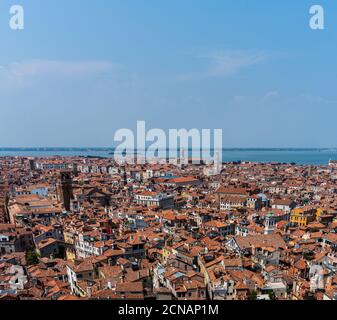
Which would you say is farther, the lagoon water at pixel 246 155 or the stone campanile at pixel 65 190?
the lagoon water at pixel 246 155

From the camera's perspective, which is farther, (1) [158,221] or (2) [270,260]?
(1) [158,221]

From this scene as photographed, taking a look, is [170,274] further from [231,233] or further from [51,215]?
[51,215]

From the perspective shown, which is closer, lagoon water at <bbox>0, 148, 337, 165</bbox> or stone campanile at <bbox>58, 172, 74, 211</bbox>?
stone campanile at <bbox>58, 172, 74, 211</bbox>

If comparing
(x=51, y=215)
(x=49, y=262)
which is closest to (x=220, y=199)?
(x=51, y=215)

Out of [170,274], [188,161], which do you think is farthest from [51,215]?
[188,161]

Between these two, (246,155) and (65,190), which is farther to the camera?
(246,155)
